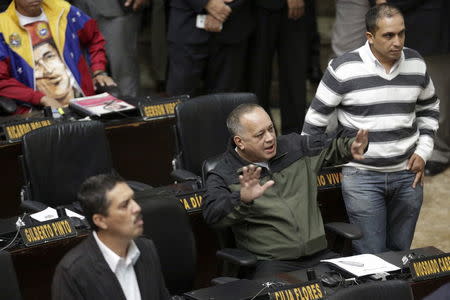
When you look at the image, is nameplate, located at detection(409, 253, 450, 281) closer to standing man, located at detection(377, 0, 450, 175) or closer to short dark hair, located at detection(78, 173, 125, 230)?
short dark hair, located at detection(78, 173, 125, 230)

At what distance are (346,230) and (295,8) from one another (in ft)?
7.59

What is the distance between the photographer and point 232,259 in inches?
163

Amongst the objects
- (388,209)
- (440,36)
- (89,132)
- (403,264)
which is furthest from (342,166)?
(440,36)

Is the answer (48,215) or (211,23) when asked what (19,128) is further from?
(211,23)

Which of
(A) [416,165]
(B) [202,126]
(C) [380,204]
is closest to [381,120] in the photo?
(A) [416,165]

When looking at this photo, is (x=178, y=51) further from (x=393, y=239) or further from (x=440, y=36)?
(x=393, y=239)

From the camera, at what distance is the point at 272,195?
4332mm

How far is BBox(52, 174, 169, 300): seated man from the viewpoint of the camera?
3400 mm

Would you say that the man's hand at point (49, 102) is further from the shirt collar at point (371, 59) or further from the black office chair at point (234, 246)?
the shirt collar at point (371, 59)

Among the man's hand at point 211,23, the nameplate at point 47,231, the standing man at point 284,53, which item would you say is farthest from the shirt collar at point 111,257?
the standing man at point 284,53

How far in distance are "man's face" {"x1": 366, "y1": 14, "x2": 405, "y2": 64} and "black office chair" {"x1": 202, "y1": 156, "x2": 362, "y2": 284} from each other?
31.5 inches

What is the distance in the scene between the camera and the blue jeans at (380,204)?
4570 mm

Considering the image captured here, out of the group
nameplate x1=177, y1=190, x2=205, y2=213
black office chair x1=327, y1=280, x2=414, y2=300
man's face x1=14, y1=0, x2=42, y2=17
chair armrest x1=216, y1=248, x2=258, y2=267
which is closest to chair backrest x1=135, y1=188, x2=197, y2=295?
chair armrest x1=216, y1=248, x2=258, y2=267

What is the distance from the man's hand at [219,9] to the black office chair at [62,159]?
1429 mm
